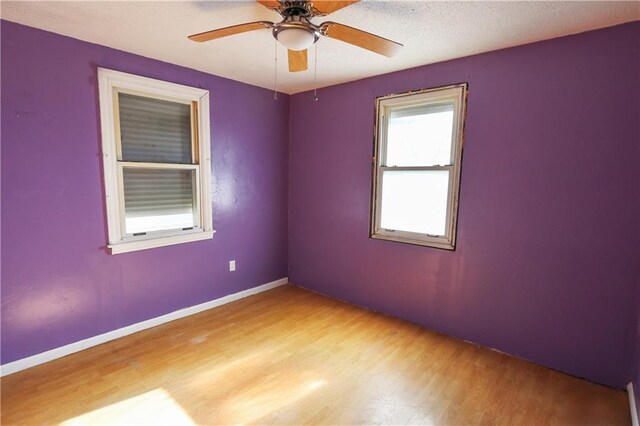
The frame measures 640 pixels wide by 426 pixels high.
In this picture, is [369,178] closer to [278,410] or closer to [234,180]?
[234,180]

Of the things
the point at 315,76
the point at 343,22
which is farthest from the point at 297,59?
the point at 315,76

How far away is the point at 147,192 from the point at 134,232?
14.2 inches

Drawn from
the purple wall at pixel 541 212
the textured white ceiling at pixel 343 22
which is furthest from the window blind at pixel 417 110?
the textured white ceiling at pixel 343 22

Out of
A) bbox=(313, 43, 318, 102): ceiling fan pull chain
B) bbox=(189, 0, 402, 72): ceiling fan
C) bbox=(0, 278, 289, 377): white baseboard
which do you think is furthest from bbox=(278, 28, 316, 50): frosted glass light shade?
bbox=(0, 278, 289, 377): white baseboard

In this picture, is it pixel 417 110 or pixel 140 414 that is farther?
pixel 417 110

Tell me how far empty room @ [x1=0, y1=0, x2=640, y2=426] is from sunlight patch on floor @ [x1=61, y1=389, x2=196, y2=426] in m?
0.01

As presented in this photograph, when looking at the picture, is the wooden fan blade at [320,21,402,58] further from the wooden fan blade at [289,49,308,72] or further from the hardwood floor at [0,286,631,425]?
the hardwood floor at [0,286,631,425]

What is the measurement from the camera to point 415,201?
9.69 ft

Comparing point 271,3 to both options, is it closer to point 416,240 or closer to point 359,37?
point 359,37

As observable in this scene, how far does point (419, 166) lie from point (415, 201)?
0.32 metres

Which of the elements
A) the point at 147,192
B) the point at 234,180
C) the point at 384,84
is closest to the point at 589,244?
the point at 384,84

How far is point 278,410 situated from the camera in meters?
1.87

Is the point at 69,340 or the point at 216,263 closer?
the point at 69,340

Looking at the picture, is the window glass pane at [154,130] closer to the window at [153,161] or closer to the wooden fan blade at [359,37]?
the window at [153,161]
